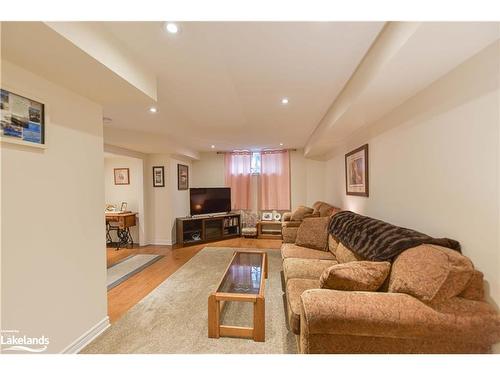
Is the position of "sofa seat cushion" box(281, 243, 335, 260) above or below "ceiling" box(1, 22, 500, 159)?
below

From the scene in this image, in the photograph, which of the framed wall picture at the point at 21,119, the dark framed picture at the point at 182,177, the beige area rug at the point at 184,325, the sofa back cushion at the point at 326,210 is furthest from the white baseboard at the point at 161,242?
the framed wall picture at the point at 21,119

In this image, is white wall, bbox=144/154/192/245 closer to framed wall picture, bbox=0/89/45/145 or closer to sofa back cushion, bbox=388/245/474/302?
framed wall picture, bbox=0/89/45/145

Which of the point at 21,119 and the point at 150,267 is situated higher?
the point at 21,119

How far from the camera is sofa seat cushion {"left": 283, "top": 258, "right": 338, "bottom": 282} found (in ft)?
7.03

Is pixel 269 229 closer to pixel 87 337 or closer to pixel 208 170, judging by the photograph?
pixel 208 170

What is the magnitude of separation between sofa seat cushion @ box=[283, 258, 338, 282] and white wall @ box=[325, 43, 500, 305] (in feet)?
2.94

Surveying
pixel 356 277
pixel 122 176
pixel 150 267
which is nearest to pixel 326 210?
pixel 356 277

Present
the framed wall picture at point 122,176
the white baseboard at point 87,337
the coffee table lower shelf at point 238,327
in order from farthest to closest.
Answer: the framed wall picture at point 122,176, the coffee table lower shelf at point 238,327, the white baseboard at point 87,337

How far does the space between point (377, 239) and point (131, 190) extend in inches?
A: 199

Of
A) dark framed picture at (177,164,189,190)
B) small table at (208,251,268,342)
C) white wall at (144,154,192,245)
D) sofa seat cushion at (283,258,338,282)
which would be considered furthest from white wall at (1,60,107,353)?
dark framed picture at (177,164,189,190)

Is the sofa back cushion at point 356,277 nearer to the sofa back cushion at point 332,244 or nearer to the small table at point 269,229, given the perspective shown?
the sofa back cushion at point 332,244

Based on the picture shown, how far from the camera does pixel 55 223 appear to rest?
1527 millimetres

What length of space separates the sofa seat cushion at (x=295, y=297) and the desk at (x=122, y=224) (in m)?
3.90

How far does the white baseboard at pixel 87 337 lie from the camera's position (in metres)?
1.62
